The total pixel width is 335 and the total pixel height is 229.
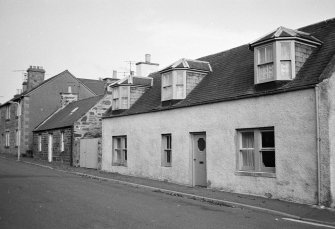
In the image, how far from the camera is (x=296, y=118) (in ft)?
40.2

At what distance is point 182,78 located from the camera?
1834 cm

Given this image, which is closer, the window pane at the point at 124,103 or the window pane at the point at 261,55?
the window pane at the point at 261,55

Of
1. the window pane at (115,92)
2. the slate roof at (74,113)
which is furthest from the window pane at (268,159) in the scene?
the slate roof at (74,113)

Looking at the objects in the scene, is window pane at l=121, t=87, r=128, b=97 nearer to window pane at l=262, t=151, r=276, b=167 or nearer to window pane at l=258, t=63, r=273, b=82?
window pane at l=258, t=63, r=273, b=82

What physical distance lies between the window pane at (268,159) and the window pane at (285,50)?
3.45m

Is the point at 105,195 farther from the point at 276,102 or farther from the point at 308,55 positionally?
the point at 308,55

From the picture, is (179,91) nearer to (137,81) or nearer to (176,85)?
(176,85)

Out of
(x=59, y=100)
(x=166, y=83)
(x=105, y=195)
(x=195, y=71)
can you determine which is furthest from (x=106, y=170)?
(x=59, y=100)

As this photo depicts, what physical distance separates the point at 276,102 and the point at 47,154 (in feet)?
83.3

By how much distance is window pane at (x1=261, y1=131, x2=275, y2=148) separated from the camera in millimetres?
13289

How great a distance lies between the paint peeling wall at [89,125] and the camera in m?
27.7

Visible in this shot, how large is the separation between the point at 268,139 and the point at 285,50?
10.8 ft

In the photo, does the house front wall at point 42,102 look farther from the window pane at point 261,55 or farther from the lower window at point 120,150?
the window pane at point 261,55

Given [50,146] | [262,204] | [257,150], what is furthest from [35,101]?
[262,204]
